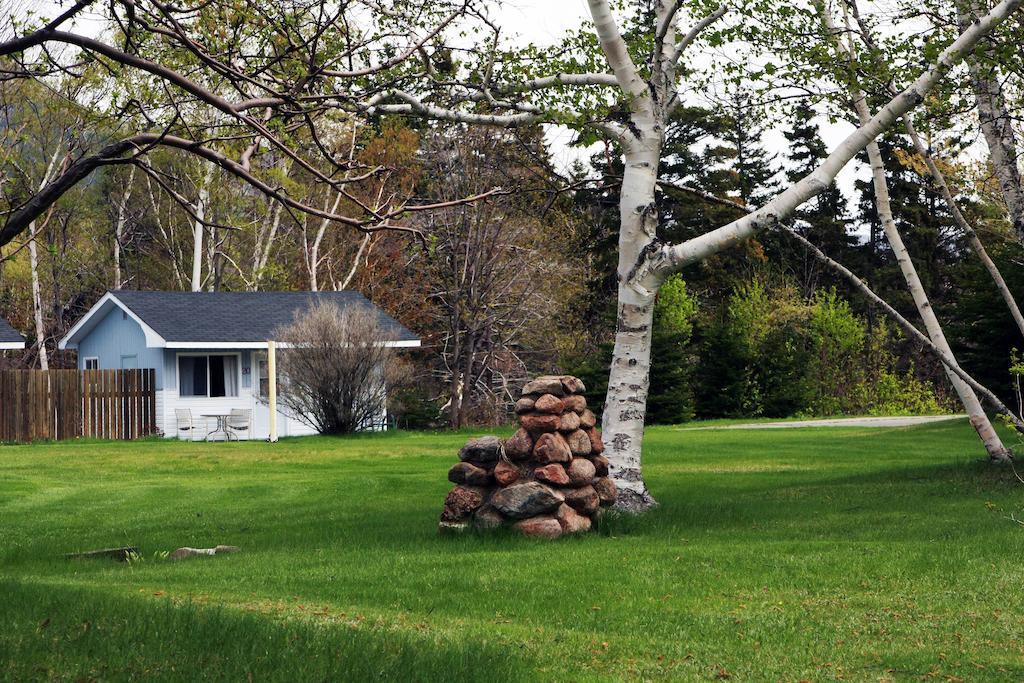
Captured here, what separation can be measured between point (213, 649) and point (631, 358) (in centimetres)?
776

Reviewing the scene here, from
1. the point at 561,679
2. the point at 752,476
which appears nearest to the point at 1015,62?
the point at 752,476

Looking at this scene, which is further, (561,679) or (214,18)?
(214,18)

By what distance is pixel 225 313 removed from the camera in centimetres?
3481

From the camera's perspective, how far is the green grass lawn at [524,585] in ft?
22.4

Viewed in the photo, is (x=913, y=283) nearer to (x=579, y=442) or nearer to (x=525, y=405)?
(x=579, y=442)

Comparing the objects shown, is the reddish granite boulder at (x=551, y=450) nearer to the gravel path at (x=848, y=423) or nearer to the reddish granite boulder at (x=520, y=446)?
the reddish granite boulder at (x=520, y=446)

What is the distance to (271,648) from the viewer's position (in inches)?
269

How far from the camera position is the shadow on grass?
629 centimetres

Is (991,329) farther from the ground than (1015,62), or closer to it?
closer to it

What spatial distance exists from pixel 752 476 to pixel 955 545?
7602 millimetres

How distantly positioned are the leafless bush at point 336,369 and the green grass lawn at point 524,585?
11.8 meters

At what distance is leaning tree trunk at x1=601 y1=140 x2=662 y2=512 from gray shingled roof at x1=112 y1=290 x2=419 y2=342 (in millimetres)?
18860

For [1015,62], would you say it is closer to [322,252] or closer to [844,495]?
[844,495]

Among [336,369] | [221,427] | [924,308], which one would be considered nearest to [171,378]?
[221,427]
